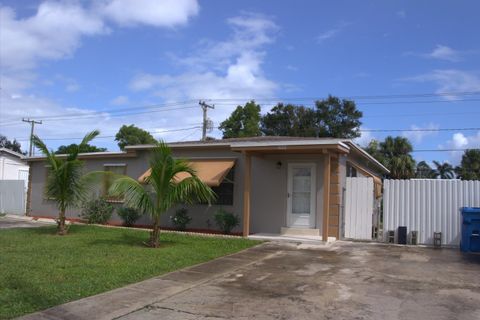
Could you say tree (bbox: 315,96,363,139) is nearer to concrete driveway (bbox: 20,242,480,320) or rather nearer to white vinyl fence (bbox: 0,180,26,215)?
white vinyl fence (bbox: 0,180,26,215)

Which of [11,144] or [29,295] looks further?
[11,144]

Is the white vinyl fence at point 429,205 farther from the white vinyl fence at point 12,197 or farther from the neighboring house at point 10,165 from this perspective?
the neighboring house at point 10,165

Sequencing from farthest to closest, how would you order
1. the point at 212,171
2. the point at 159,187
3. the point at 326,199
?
the point at 212,171 → the point at 326,199 → the point at 159,187

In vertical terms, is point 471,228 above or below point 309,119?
below

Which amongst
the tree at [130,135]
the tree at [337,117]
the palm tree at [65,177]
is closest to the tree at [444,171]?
the tree at [337,117]

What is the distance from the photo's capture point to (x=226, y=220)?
51.5ft

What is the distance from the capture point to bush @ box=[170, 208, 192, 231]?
16.7 metres

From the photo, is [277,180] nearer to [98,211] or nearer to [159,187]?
[159,187]

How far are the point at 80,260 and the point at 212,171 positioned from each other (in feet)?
22.7

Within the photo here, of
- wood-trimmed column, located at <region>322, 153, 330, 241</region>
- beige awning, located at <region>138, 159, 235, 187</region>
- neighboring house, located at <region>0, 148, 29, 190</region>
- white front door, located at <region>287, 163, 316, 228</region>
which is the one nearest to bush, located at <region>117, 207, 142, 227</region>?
beige awning, located at <region>138, 159, 235, 187</region>

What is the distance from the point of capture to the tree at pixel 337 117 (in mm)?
44969

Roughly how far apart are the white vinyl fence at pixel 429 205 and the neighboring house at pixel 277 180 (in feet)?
5.19

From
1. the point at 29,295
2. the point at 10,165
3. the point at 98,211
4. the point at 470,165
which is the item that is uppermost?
the point at 470,165

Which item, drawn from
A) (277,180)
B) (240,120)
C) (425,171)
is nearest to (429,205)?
(277,180)
